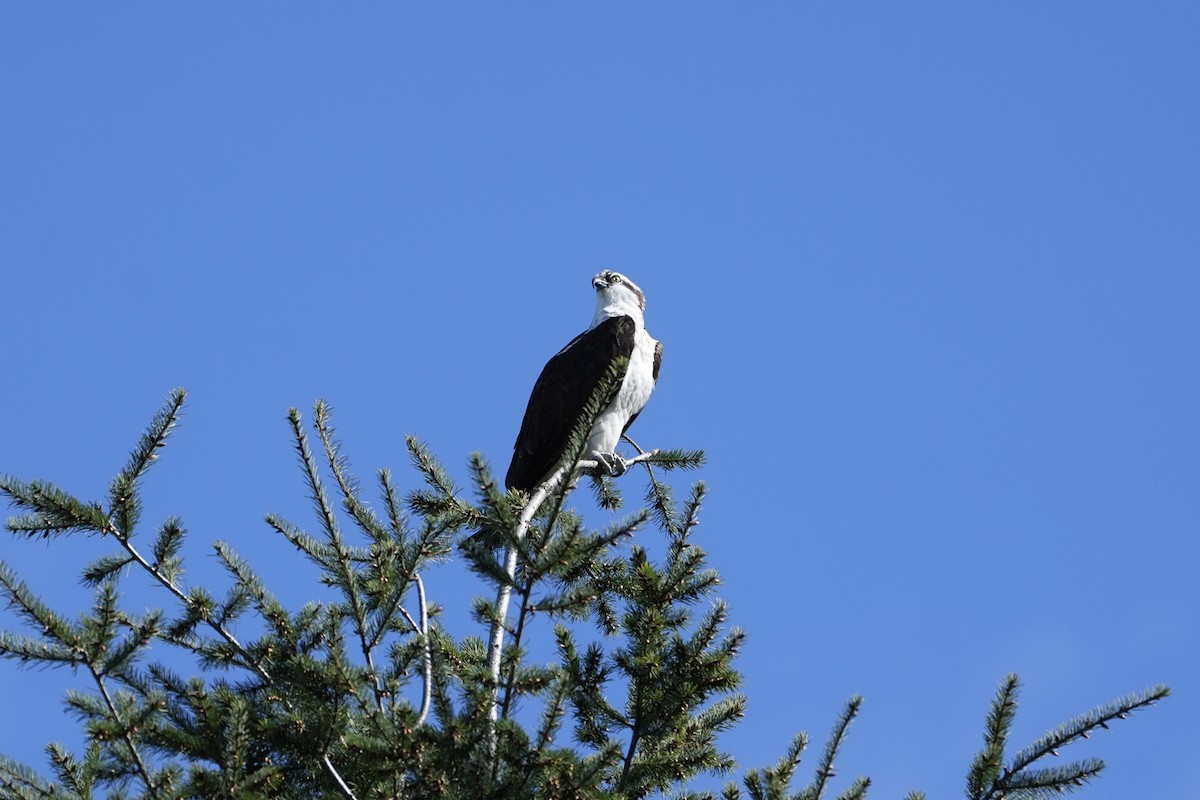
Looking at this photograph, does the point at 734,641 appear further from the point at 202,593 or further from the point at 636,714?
the point at 202,593

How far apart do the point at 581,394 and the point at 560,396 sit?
0.58 feet

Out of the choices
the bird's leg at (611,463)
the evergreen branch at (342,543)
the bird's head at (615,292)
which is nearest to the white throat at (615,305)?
the bird's head at (615,292)

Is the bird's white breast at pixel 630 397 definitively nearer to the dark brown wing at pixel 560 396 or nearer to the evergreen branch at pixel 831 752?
the dark brown wing at pixel 560 396

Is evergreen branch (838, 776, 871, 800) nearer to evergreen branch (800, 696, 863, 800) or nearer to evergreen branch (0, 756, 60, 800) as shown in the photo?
evergreen branch (800, 696, 863, 800)

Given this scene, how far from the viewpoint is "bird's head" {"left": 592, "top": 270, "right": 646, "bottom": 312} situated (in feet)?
34.0

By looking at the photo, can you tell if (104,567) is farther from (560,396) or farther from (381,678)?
(560,396)

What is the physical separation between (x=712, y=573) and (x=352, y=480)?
1622 millimetres

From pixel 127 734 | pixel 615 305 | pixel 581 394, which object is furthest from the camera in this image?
pixel 615 305

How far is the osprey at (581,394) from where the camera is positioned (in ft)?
27.8

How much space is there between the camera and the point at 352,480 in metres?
5.58

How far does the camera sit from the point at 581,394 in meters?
8.62

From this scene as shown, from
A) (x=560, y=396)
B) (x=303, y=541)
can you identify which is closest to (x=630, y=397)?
(x=560, y=396)

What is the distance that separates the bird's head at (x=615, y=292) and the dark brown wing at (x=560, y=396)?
3.81 ft

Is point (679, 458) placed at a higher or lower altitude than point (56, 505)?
higher
